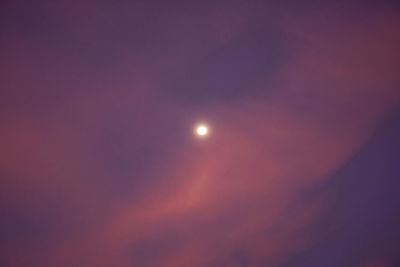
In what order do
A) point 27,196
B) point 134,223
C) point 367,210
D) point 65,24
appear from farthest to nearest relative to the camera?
point 367,210 < point 134,223 < point 27,196 < point 65,24

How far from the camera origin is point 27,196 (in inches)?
271

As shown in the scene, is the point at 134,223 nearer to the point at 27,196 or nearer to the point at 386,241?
the point at 27,196

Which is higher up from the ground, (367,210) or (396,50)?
(396,50)

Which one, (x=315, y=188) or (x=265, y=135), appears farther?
(x=315, y=188)

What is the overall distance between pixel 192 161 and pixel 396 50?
18.8 feet

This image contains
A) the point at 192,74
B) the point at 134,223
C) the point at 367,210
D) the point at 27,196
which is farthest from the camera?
the point at 367,210

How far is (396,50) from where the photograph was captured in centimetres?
652

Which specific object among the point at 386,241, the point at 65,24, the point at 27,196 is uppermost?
the point at 65,24

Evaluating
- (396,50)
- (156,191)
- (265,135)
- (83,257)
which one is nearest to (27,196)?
(83,257)

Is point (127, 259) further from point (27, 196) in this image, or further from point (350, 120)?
point (350, 120)

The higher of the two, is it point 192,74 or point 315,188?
point 192,74

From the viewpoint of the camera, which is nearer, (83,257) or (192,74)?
(192,74)

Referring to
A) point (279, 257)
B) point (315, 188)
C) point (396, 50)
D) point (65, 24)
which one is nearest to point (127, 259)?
point (279, 257)

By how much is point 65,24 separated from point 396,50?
7.69 metres
